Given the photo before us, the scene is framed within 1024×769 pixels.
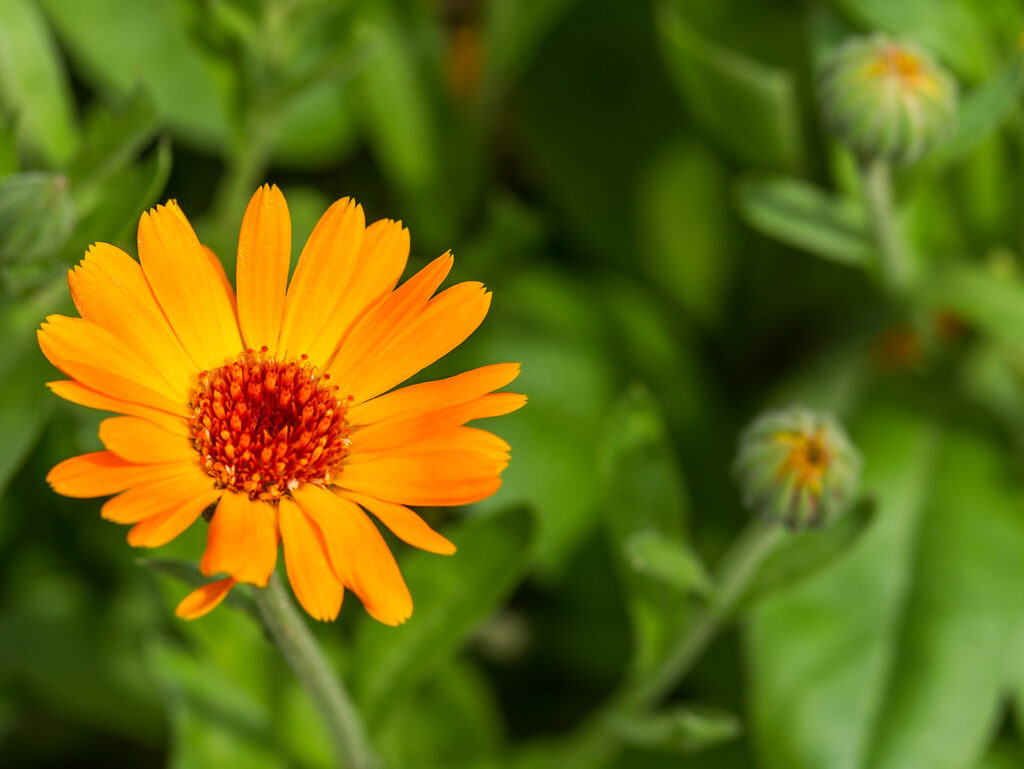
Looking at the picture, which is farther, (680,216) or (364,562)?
(680,216)

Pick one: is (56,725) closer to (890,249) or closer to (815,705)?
(815,705)

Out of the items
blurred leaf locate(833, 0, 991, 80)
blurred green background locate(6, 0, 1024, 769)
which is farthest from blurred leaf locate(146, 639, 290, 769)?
blurred leaf locate(833, 0, 991, 80)

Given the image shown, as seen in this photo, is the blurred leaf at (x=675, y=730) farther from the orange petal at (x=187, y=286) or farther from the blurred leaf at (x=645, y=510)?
the orange petal at (x=187, y=286)

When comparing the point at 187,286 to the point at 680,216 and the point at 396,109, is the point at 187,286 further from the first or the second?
the point at 680,216

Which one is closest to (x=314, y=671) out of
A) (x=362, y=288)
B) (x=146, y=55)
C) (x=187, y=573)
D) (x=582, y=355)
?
(x=187, y=573)

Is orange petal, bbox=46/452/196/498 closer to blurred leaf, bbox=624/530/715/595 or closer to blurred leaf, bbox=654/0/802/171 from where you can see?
blurred leaf, bbox=624/530/715/595

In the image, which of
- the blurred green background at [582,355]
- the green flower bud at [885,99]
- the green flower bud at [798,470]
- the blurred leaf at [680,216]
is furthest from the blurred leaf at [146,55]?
the green flower bud at [798,470]
